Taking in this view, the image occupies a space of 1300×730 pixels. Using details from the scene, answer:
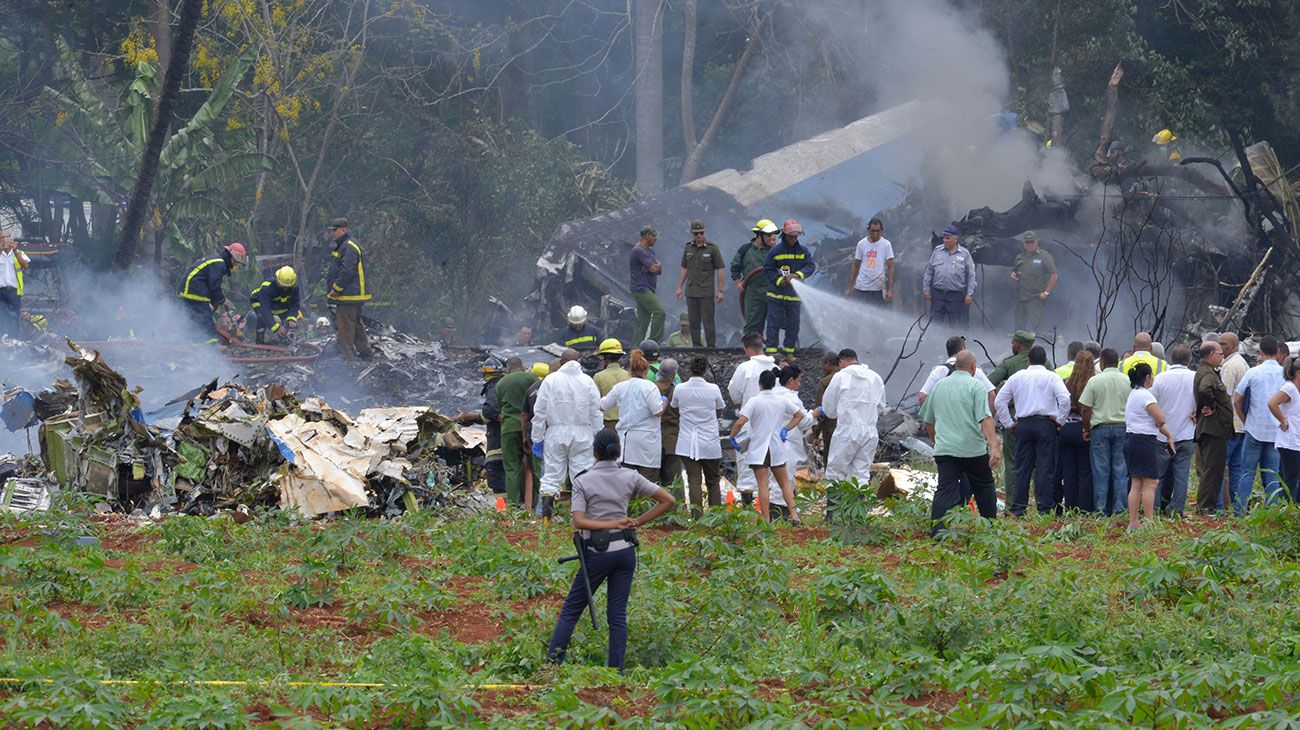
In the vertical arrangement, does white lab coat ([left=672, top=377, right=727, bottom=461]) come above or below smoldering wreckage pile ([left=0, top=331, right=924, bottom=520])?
above

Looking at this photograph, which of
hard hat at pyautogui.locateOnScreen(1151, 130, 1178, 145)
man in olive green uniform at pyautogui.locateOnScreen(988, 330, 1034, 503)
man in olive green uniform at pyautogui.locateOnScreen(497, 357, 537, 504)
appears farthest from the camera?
hard hat at pyautogui.locateOnScreen(1151, 130, 1178, 145)

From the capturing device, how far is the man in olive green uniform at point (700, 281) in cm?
1748

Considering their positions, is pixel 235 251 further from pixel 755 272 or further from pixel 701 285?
pixel 755 272

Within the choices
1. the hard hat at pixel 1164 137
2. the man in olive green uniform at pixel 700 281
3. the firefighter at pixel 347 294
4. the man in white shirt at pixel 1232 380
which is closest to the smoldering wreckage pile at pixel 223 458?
the firefighter at pixel 347 294

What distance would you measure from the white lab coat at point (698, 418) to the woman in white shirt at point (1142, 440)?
3.21 m

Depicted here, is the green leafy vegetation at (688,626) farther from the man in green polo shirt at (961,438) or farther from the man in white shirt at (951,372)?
the man in white shirt at (951,372)

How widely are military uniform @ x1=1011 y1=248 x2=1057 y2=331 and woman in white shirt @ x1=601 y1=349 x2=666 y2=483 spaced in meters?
9.05

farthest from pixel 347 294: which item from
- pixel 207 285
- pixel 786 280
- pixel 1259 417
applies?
pixel 1259 417

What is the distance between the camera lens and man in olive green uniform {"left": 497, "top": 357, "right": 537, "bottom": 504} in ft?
43.2

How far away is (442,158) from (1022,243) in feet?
40.4

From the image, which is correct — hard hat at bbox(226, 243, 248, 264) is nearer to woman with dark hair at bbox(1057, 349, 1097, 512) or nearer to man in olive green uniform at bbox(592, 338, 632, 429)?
man in olive green uniform at bbox(592, 338, 632, 429)

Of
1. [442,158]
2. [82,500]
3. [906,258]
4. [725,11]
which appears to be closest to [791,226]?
[906,258]

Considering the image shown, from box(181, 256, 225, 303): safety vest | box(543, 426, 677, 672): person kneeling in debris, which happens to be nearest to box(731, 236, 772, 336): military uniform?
box(181, 256, 225, 303): safety vest

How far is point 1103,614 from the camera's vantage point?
839 centimetres
